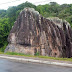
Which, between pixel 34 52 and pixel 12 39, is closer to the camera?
pixel 34 52

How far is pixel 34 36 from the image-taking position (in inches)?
768

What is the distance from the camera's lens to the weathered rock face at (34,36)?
19.4 metres

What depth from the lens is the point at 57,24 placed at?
966 inches

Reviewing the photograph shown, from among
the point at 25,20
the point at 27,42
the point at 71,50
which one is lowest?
the point at 71,50

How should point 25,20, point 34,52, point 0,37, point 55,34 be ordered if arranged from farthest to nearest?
point 0,37
point 55,34
point 25,20
point 34,52

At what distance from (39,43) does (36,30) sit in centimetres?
179

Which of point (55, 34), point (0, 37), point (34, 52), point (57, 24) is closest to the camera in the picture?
point (34, 52)

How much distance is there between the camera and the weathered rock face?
19.4m

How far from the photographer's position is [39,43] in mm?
19750

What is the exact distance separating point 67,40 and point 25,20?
887cm

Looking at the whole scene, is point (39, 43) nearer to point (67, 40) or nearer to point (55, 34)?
point (55, 34)

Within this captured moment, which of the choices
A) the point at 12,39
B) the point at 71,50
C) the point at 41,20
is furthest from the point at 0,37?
the point at 71,50

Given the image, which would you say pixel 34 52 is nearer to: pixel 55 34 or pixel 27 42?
pixel 27 42

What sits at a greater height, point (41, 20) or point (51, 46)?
point (41, 20)
